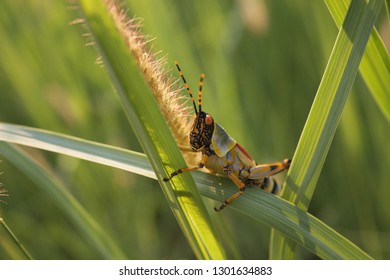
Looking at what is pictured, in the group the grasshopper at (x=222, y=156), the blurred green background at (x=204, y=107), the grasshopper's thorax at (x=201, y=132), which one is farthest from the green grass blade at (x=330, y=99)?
the blurred green background at (x=204, y=107)

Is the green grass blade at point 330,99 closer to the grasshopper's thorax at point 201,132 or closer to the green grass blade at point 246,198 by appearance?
the green grass blade at point 246,198

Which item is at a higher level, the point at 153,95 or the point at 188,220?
the point at 153,95

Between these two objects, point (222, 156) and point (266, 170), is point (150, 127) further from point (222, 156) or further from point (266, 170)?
point (266, 170)

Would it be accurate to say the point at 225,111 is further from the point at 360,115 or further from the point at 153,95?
the point at 153,95

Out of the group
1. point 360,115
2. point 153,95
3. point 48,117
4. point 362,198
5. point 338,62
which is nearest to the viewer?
point 153,95

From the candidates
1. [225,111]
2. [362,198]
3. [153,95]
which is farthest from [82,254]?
[153,95]

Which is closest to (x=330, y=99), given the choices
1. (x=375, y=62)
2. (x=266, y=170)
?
(x=375, y=62)
